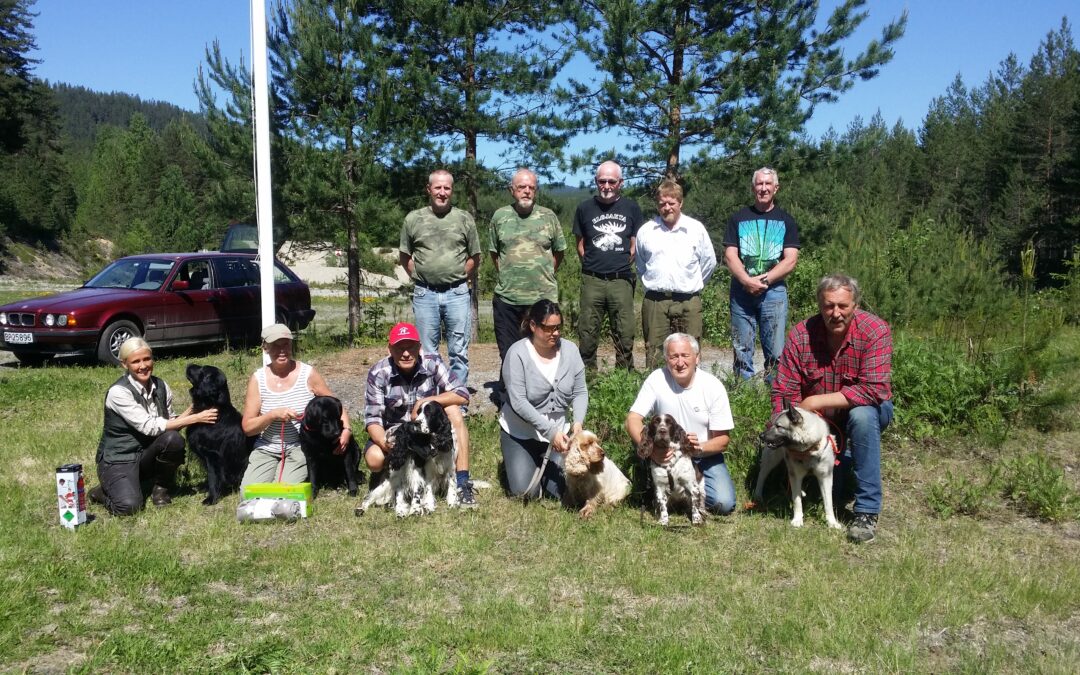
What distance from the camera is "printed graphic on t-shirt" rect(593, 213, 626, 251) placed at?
6.56 meters

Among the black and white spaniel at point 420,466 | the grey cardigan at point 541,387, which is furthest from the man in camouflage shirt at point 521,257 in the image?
the black and white spaniel at point 420,466

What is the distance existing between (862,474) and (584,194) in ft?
30.2

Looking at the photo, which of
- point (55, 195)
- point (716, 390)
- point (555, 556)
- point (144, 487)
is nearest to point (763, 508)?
point (716, 390)

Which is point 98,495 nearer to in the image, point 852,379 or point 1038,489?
point 852,379

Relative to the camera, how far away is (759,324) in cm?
625

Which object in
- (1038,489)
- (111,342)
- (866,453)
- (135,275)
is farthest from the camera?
(135,275)

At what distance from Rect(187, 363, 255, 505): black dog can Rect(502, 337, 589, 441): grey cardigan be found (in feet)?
6.56

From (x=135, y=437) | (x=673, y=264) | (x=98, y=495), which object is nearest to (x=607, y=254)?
(x=673, y=264)

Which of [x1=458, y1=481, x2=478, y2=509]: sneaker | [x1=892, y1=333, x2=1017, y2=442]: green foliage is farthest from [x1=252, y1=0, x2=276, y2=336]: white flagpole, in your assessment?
[x1=892, y1=333, x2=1017, y2=442]: green foliage

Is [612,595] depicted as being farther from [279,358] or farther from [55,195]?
[55,195]

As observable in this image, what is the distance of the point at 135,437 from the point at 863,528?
4771mm

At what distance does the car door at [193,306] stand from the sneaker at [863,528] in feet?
33.6

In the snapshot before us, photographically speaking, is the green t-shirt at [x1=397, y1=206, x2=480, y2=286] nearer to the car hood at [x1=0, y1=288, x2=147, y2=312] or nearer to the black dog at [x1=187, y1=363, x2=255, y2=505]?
the black dog at [x1=187, y1=363, x2=255, y2=505]

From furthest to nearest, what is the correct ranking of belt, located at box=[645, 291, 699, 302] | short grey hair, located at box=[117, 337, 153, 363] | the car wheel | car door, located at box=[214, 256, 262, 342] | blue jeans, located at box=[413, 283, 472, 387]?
car door, located at box=[214, 256, 262, 342] < the car wheel < blue jeans, located at box=[413, 283, 472, 387] < belt, located at box=[645, 291, 699, 302] < short grey hair, located at box=[117, 337, 153, 363]
